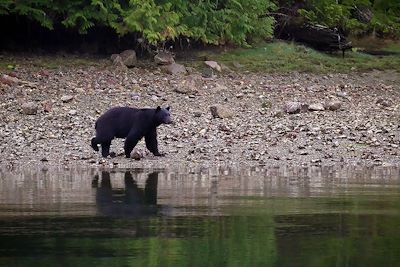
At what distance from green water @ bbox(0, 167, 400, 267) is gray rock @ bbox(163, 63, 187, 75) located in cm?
920

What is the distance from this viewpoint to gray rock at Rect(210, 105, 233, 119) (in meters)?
22.5

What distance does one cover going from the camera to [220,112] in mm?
22500

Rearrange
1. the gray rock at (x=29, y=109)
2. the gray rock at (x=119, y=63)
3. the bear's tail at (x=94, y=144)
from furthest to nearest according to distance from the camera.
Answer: the gray rock at (x=119, y=63)
the gray rock at (x=29, y=109)
the bear's tail at (x=94, y=144)

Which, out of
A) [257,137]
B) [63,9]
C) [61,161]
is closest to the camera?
[61,161]

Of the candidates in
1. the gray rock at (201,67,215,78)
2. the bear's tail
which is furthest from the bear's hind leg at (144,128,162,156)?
the gray rock at (201,67,215,78)

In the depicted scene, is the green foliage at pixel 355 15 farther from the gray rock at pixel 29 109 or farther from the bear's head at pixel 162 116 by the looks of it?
the bear's head at pixel 162 116

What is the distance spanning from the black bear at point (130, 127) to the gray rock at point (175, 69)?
253 inches

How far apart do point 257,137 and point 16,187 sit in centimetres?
643

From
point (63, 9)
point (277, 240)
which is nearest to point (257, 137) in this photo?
point (63, 9)

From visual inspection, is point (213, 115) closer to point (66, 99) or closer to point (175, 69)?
point (66, 99)

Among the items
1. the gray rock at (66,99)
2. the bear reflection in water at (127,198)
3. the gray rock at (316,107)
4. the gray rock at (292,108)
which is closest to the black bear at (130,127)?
the bear reflection in water at (127,198)

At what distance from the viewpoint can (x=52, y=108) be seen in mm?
22734

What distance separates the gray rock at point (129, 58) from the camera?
88.8 ft

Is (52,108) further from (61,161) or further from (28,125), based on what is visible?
(61,161)
